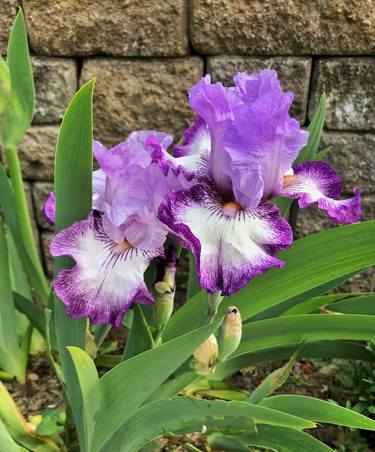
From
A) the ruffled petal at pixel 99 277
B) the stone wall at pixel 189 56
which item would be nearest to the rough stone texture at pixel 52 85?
the stone wall at pixel 189 56

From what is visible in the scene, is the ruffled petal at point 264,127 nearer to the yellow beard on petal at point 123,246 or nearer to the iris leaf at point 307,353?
the yellow beard on petal at point 123,246

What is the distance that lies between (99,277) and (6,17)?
1074 millimetres

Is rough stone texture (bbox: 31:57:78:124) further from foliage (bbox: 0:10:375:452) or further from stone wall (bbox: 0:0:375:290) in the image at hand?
foliage (bbox: 0:10:375:452)

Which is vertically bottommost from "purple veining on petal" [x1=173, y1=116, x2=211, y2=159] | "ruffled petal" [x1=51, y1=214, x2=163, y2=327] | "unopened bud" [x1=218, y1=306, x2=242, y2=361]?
"unopened bud" [x1=218, y1=306, x2=242, y2=361]

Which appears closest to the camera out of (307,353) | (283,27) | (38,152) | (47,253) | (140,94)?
(307,353)

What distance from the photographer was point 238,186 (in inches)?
32.4

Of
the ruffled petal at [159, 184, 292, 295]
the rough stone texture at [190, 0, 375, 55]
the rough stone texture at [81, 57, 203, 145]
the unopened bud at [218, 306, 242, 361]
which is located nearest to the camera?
the ruffled petal at [159, 184, 292, 295]

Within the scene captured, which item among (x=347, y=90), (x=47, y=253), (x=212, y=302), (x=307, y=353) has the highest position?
(x=347, y=90)

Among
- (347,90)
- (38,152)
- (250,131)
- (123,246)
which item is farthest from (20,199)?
(347,90)

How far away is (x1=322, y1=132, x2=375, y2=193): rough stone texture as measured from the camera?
1.66m

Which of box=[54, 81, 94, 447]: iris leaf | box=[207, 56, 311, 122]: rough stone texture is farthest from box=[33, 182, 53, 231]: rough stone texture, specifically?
box=[54, 81, 94, 447]: iris leaf

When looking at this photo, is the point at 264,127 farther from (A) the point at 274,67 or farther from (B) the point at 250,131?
(A) the point at 274,67

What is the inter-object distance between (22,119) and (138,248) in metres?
0.52

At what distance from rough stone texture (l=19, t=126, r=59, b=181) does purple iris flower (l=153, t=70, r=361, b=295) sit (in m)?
0.95
